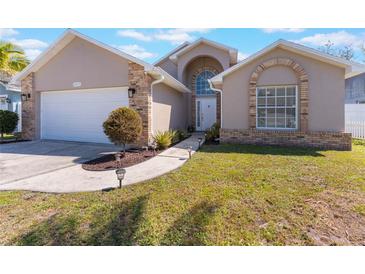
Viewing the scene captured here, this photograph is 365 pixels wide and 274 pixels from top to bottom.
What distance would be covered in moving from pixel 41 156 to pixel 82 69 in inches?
180

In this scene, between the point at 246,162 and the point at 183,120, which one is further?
the point at 183,120

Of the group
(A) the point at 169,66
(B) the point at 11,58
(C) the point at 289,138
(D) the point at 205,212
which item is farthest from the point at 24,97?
(C) the point at 289,138

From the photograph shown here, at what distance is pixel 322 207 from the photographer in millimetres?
3881

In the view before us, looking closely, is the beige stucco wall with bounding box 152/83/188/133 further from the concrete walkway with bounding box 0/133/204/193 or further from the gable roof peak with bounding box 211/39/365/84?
the gable roof peak with bounding box 211/39/365/84

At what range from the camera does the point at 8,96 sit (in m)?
18.0

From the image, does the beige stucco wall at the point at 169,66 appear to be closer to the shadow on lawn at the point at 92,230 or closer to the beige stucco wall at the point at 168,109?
the beige stucco wall at the point at 168,109

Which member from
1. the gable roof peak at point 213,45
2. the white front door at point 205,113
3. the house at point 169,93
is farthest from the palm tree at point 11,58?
the white front door at point 205,113

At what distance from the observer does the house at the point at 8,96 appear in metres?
17.2

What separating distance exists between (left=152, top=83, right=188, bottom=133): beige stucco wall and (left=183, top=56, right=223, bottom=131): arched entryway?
32.8 inches

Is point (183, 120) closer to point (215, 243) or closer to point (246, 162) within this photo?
point (246, 162)

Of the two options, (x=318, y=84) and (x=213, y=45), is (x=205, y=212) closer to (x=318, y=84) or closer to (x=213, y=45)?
(x=318, y=84)

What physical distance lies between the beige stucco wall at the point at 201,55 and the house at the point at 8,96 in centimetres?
1261
